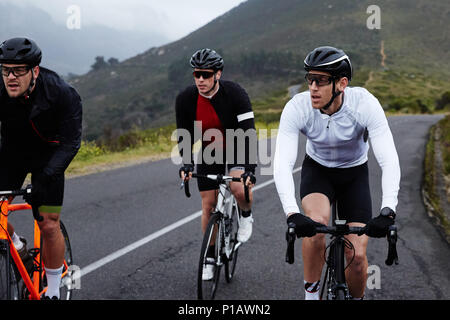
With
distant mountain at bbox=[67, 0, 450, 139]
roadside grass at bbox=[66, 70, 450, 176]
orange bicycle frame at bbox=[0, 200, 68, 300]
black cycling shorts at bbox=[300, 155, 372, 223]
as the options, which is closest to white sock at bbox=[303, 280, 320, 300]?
black cycling shorts at bbox=[300, 155, 372, 223]

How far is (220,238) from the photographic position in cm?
412

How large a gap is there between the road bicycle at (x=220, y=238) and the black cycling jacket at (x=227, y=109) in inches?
14.6

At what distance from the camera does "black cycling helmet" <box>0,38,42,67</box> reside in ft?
9.25

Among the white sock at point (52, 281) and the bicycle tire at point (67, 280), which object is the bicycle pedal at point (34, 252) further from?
the bicycle tire at point (67, 280)

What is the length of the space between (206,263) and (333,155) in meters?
1.60

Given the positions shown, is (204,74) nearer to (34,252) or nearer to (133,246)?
(34,252)

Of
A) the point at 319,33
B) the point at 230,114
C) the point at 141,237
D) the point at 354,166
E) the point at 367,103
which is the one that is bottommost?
the point at 319,33

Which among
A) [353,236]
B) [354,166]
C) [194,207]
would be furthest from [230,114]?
[194,207]

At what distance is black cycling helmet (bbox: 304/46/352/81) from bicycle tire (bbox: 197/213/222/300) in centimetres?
181

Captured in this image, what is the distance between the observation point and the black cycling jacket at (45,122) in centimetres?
304

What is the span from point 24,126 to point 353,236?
105 inches

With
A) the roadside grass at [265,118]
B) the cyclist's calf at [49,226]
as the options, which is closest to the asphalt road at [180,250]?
the cyclist's calf at [49,226]

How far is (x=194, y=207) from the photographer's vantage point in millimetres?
7371
